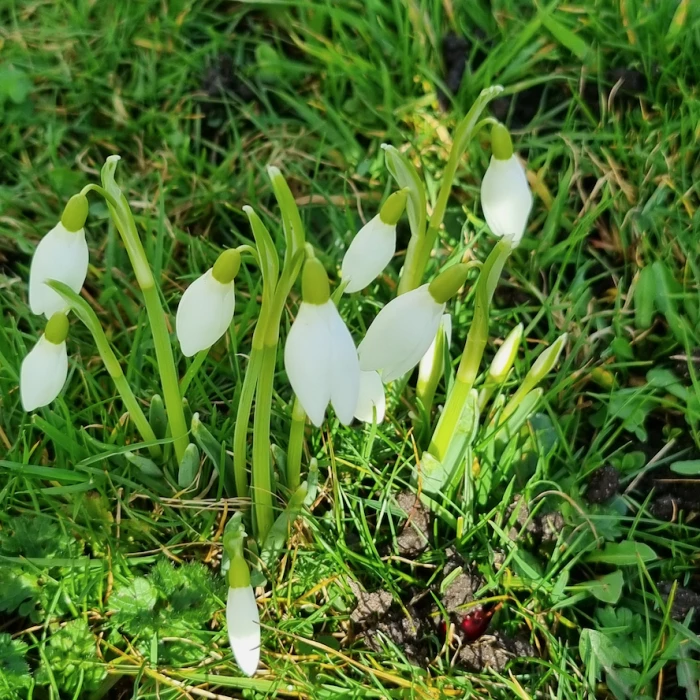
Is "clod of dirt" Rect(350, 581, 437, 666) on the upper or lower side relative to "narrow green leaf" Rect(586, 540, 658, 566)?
lower

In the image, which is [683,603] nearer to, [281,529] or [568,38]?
[281,529]

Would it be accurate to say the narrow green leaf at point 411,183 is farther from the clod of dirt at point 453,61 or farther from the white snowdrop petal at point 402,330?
the clod of dirt at point 453,61

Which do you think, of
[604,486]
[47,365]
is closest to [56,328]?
[47,365]

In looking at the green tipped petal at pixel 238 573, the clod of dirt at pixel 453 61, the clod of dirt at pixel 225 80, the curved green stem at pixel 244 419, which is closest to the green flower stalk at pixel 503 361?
the curved green stem at pixel 244 419

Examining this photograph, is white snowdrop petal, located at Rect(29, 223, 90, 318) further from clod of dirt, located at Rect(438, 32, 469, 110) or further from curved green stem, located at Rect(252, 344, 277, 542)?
clod of dirt, located at Rect(438, 32, 469, 110)

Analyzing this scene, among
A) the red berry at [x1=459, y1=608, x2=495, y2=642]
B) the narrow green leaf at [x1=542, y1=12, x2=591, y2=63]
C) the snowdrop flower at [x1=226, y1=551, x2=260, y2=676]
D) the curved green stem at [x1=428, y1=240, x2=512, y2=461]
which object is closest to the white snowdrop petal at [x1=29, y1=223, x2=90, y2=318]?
the snowdrop flower at [x1=226, y1=551, x2=260, y2=676]

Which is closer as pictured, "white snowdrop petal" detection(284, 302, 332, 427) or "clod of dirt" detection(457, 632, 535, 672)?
"white snowdrop petal" detection(284, 302, 332, 427)

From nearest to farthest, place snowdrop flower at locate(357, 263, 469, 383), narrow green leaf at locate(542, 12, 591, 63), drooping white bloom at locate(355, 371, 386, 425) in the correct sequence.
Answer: snowdrop flower at locate(357, 263, 469, 383)
drooping white bloom at locate(355, 371, 386, 425)
narrow green leaf at locate(542, 12, 591, 63)

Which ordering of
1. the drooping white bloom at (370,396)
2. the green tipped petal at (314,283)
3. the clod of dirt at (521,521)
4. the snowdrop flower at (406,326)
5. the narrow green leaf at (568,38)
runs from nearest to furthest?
the green tipped petal at (314,283), the snowdrop flower at (406,326), the drooping white bloom at (370,396), the clod of dirt at (521,521), the narrow green leaf at (568,38)
